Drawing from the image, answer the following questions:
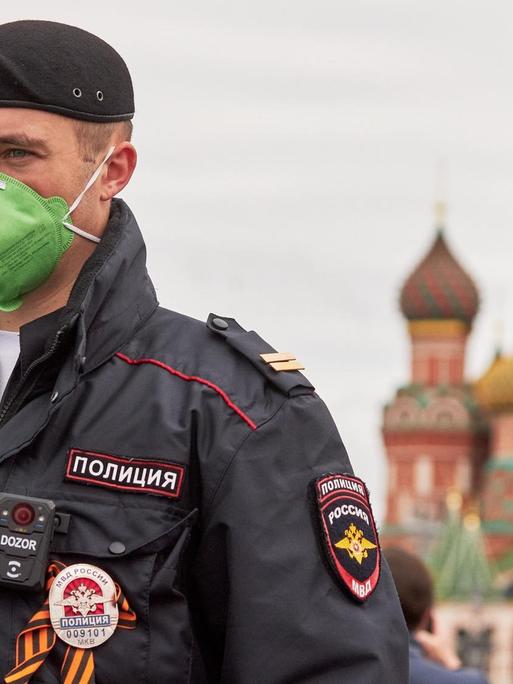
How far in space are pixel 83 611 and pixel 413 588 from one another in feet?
9.38

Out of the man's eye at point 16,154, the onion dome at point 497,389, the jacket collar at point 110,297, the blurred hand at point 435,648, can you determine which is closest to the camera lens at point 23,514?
the jacket collar at point 110,297

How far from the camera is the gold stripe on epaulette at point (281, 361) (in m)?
2.89

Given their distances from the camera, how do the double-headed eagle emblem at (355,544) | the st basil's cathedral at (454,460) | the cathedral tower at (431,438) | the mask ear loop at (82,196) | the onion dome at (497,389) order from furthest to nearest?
the cathedral tower at (431,438) → the onion dome at (497,389) → the st basil's cathedral at (454,460) → the mask ear loop at (82,196) → the double-headed eagle emblem at (355,544)

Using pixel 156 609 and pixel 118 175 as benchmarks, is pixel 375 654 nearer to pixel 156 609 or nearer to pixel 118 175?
pixel 156 609

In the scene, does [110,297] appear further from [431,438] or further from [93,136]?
[431,438]

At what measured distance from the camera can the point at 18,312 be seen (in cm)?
295

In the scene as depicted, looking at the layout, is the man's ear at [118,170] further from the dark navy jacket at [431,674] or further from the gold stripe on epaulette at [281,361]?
the dark navy jacket at [431,674]

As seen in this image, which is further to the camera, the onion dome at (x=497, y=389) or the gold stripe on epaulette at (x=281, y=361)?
the onion dome at (x=497, y=389)

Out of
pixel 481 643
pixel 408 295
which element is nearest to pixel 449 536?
pixel 481 643

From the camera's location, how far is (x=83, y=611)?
2.72 metres

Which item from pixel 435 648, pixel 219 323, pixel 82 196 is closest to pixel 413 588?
pixel 435 648

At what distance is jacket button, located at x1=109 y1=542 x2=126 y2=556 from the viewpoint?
274 centimetres

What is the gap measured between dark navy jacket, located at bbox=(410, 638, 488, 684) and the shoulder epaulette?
102 inches

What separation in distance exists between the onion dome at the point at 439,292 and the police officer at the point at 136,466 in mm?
57535
